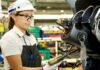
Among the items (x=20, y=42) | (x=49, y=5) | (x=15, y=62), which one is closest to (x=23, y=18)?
(x=20, y=42)

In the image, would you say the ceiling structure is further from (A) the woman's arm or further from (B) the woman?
(A) the woman's arm

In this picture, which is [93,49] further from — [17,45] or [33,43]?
[33,43]

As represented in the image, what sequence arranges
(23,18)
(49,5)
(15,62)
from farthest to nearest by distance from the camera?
(49,5)
(23,18)
(15,62)

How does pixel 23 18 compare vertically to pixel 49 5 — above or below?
below

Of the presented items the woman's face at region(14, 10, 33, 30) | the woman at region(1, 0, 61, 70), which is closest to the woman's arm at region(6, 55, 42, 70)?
the woman at region(1, 0, 61, 70)

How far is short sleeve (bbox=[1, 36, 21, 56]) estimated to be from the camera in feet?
5.47

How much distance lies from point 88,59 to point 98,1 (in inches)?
11.7

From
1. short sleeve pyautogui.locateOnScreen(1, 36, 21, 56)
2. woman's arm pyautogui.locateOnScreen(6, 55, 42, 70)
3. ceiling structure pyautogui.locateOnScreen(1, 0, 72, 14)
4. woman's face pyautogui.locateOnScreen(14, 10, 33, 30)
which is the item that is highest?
ceiling structure pyautogui.locateOnScreen(1, 0, 72, 14)

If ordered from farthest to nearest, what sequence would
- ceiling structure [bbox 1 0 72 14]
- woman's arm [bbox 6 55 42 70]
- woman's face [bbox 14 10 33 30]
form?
ceiling structure [bbox 1 0 72 14] → woman's face [bbox 14 10 33 30] → woman's arm [bbox 6 55 42 70]

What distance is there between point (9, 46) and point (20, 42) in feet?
0.47

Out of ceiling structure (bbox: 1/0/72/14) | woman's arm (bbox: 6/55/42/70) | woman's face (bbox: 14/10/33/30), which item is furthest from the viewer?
ceiling structure (bbox: 1/0/72/14)

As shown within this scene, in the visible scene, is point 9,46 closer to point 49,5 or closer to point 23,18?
point 23,18

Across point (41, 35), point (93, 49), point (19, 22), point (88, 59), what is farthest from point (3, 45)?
point (41, 35)

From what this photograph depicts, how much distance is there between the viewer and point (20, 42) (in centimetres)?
179
